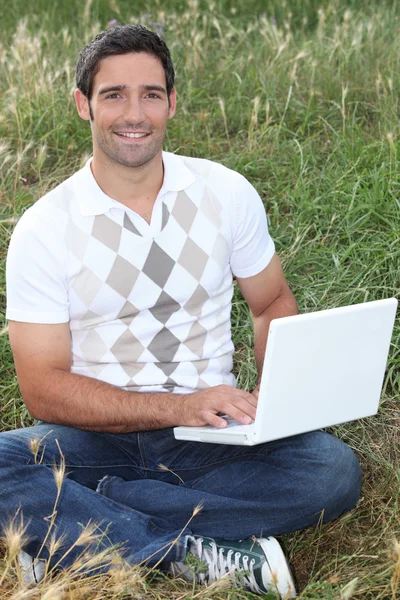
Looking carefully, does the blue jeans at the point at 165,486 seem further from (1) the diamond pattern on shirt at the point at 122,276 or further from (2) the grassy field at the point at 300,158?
(1) the diamond pattern on shirt at the point at 122,276

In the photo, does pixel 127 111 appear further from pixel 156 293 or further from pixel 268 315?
pixel 268 315

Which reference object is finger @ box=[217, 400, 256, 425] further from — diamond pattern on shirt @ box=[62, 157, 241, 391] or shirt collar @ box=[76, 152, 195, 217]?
shirt collar @ box=[76, 152, 195, 217]

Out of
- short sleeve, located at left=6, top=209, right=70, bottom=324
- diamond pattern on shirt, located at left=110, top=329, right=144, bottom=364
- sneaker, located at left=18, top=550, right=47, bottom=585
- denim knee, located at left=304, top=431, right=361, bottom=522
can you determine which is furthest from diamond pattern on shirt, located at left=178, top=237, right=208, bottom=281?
sneaker, located at left=18, top=550, right=47, bottom=585

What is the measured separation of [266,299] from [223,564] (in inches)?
34.8

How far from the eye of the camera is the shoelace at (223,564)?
2.58 meters

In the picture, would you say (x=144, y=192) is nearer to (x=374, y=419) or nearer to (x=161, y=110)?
(x=161, y=110)

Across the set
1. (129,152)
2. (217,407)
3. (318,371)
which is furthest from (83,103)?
(318,371)

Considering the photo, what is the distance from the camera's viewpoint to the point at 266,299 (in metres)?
3.12

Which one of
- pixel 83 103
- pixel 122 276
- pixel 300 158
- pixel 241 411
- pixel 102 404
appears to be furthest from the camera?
pixel 300 158

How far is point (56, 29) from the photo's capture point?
6012 millimetres

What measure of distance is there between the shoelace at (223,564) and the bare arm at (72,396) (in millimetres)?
353

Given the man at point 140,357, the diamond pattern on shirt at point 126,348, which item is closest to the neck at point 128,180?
the man at point 140,357

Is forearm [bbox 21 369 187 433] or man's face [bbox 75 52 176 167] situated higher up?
man's face [bbox 75 52 176 167]

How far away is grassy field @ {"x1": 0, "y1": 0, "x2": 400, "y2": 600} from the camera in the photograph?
290cm
